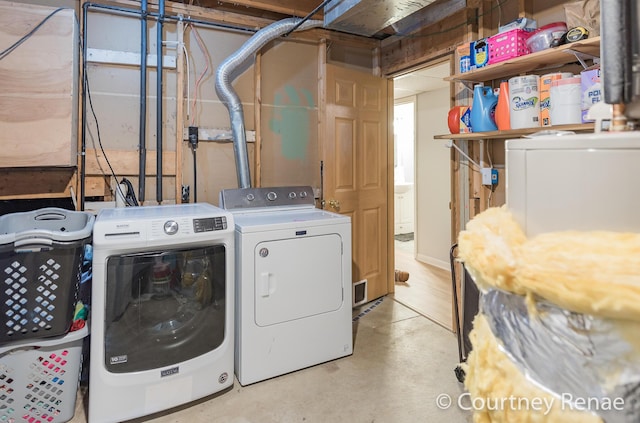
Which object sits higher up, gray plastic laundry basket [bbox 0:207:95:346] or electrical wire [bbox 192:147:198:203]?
electrical wire [bbox 192:147:198:203]

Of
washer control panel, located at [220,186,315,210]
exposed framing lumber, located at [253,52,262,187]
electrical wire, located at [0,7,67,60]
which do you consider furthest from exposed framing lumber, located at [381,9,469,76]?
electrical wire, located at [0,7,67,60]

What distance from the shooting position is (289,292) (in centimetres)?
227

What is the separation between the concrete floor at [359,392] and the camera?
1.92 metres

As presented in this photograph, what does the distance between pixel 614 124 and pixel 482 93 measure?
1.99 metres

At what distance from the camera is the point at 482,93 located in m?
2.32

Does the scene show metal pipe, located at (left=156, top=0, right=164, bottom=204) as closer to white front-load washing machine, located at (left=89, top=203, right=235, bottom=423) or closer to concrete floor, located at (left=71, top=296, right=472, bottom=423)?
white front-load washing machine, located at (left=89, top=203, right=235, bottom=423)

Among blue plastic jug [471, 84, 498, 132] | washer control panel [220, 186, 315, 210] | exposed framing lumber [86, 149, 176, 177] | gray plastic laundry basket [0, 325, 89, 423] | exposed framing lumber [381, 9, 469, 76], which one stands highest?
exposed framing lumber [381, 9, 469, 76]

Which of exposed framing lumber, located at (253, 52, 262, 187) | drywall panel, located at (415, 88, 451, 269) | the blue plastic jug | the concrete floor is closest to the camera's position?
the concrete floor

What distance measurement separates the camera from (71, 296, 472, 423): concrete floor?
192cm

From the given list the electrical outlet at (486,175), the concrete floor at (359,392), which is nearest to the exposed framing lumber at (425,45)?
the electrical outlet at (486,175)

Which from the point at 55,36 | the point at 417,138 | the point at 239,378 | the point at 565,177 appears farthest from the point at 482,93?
the point at 417,138

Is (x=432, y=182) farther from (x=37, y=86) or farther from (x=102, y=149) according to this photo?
(x=37, y=86)

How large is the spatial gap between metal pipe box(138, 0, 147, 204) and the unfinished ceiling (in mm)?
423

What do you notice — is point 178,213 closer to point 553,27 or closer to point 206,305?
point 206,305
